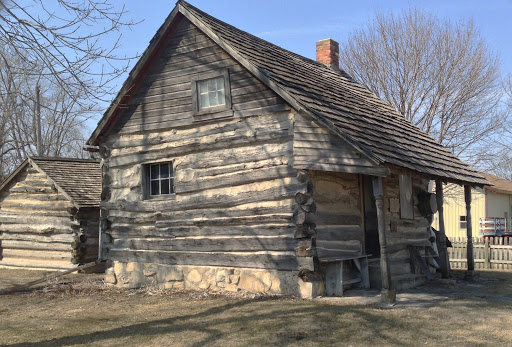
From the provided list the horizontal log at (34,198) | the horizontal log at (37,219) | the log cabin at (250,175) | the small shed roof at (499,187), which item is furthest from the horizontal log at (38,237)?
the small shed roof at (499,187)

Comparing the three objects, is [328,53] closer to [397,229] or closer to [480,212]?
[397,229]

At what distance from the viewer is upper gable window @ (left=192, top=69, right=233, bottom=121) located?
12.0 metres

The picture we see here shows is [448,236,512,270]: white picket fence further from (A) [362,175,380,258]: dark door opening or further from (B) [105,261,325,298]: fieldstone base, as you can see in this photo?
(B) [105,261,325,298]: fieldstone base

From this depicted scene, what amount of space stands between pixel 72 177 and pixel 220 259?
381 inches

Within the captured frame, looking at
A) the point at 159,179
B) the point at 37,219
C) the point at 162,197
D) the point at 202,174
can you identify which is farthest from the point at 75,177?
the point at 202,174

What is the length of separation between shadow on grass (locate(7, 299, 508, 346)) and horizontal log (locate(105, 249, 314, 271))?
1.14 metres

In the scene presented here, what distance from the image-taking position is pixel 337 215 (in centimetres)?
1116

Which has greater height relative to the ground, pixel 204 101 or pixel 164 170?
pixel 204 101

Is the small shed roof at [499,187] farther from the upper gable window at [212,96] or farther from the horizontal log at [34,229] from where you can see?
the upper gable window at [212,96]

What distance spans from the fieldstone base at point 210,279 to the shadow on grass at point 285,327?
94 centimetres

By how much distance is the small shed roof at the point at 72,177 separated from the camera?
1830cm

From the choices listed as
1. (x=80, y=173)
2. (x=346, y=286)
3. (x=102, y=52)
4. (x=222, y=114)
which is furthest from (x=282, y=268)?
(x=80, y=173)

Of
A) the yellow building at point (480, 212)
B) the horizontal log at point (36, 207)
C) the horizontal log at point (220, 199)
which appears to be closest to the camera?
the horizontal log at point (220, 199)

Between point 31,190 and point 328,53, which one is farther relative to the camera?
point 31,190
